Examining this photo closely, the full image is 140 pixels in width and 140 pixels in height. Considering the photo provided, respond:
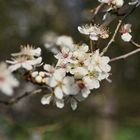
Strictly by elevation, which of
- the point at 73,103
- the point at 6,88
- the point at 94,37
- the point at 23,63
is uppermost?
the point at 94,37

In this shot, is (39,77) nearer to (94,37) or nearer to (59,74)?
(59,74)

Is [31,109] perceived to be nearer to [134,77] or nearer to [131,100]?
[134,77]

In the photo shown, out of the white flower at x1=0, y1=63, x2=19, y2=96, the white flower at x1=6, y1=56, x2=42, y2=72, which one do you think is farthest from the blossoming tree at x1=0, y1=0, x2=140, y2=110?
the white flower at x1=0, y1=63, x2=19, y2=96

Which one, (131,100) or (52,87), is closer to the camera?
(52,87)

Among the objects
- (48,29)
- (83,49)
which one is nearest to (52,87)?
(83,49)

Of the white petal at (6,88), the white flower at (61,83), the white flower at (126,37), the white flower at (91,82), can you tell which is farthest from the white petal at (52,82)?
the white flower at (126,37)

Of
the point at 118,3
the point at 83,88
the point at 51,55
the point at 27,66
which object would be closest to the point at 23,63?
the point at 27,66

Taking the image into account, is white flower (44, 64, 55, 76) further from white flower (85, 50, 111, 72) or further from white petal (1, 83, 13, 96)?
white petal (1, 83, 13, 96)

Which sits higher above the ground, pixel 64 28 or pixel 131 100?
pixel 131 100

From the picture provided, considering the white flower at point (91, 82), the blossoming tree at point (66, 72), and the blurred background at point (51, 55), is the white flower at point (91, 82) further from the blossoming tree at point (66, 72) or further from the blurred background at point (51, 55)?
the blurred background at point (51, 55)
